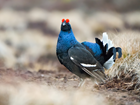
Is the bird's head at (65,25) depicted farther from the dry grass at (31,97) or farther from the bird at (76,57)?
the dry grass at (31,97)

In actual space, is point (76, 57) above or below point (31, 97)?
above

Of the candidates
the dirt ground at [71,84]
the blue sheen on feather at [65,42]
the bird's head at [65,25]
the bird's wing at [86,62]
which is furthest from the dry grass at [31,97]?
the bird's head at [65,25]

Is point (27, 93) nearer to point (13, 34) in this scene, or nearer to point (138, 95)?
point (138, 95)

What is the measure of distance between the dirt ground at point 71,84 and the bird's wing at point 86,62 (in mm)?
191

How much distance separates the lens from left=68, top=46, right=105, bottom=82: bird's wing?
1.89 meters

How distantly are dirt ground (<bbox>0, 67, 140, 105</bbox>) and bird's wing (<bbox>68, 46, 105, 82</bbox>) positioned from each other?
191 millimetres

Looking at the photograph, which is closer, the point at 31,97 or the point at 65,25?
the point at 31,97

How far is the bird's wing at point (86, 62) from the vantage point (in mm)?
1887

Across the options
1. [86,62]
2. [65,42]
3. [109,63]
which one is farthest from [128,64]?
[65,42]

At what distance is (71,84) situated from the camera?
2.30m

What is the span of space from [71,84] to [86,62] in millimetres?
490

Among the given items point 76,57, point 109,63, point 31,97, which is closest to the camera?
A: point 31,97

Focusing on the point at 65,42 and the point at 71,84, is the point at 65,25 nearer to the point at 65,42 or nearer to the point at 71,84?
the point at 65,42

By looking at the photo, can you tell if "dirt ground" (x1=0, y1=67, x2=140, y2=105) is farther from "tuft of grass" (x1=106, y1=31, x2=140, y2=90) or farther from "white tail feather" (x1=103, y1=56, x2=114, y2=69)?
"white tail feather" (x1=103, y1=56, x2=114, y2=69)
